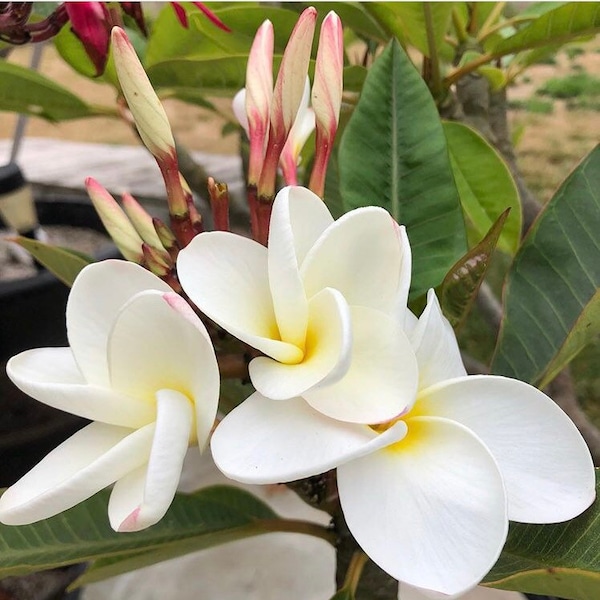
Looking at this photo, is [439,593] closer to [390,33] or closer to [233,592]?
[390,33]

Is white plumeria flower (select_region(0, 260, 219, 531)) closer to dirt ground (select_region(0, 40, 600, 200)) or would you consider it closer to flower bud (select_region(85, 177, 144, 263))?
flower bud (select_region(85, 177, 144, 263))

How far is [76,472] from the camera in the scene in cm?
29

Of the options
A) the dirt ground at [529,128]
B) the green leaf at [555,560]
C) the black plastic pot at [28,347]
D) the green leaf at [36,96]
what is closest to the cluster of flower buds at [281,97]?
the green leaf at [555,560]

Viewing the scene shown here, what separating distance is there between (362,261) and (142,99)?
14 centimetres

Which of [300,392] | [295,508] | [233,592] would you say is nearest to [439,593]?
[300,392]

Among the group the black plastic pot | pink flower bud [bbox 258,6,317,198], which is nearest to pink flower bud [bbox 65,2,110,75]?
pink flower bud [bbox 258,6,317,198]

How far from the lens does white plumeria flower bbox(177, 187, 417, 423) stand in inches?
11.0

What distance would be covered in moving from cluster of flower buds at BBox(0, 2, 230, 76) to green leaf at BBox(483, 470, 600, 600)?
0.37 m

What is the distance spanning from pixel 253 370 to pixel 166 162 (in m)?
0.14

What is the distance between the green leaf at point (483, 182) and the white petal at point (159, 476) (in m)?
0.38

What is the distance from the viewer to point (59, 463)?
312 mm

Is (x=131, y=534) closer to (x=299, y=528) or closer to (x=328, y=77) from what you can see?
(x=299, y=528)

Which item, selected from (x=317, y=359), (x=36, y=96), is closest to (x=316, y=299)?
(x=317, y=359)

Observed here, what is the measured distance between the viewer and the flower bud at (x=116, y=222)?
0.39 metres
